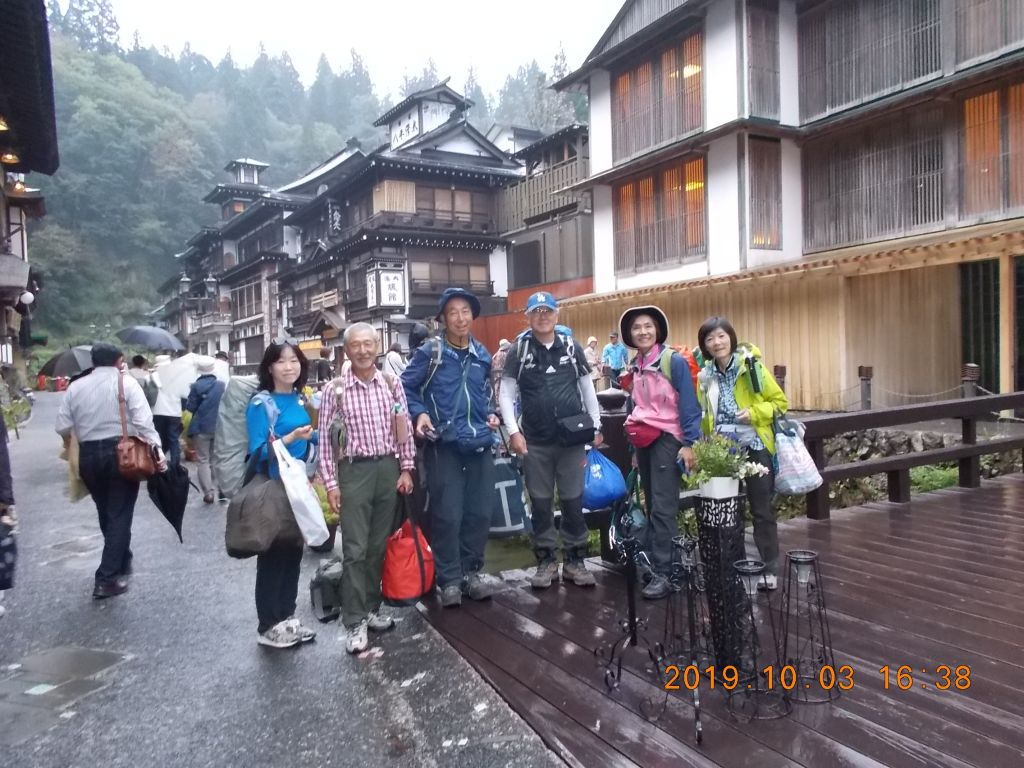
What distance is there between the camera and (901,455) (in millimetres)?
7203

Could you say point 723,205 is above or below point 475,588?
above

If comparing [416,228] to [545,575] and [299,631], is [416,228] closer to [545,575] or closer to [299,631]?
[545,575]

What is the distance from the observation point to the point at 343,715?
10.7ft

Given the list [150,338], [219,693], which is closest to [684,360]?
[219,693]

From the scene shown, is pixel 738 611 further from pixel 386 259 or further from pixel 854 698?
pixel 386 259

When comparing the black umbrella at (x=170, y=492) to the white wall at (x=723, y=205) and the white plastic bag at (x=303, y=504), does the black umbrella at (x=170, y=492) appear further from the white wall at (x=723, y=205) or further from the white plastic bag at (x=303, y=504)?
the white wall at (x=723, y=205)

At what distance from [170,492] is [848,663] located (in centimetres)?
511

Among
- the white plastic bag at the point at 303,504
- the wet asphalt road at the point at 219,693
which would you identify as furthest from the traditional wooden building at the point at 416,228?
the white plastic bag at the point at 303,504

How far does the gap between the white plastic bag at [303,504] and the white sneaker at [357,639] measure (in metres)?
0.57

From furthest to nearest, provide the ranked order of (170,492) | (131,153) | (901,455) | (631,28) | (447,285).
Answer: (131,153) < (447,285) < (631,28) < (901,455) < (170,492)

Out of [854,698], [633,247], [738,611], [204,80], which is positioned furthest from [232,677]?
[204,80]

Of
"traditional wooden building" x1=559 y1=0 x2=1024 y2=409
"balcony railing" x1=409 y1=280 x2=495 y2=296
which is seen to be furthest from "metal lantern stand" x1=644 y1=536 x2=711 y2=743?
"balcony railing" x1=409 y1=280 x2=495 y2=296

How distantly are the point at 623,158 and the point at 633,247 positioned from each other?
2.57 meters

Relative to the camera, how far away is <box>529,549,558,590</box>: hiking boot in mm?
4879
